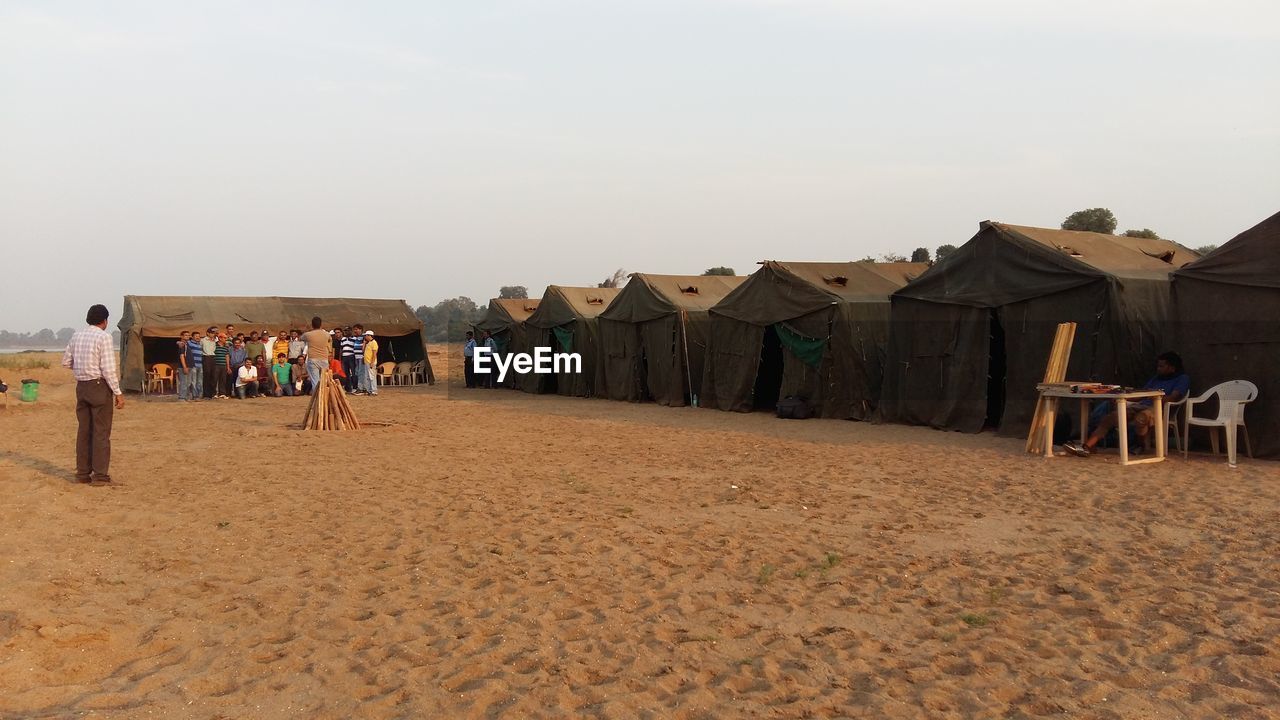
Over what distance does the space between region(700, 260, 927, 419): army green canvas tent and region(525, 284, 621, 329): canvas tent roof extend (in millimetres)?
5208

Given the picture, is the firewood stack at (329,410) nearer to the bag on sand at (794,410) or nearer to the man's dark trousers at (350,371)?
the bag on sand at (794,410)

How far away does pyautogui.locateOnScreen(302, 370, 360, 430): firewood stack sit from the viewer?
13266 millimetres

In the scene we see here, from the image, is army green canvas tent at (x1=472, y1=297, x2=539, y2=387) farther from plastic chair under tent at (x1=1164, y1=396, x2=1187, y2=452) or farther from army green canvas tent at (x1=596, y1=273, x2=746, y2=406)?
plastic chair under tent at (x1=1164, y1=396, x2=1187, y2=452)

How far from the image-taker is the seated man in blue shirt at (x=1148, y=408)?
395 inches

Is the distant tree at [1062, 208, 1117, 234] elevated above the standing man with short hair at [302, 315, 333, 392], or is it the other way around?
the distant tree at [1062, 208, 1117, 234]

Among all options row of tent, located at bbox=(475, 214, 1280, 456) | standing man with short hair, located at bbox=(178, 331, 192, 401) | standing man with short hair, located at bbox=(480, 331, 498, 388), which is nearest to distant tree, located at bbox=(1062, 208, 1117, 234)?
row of tent, located at bbox=(475, 214, 1280, 456)

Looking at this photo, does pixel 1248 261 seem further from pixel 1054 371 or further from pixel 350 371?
pixel 350 371

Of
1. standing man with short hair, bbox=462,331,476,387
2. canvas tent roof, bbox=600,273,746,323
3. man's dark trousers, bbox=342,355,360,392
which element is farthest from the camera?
standing man with short hair, bbox=462,331,476,387

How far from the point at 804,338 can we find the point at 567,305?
7867mm

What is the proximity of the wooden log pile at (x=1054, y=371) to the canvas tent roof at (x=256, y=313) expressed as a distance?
61.4 ft

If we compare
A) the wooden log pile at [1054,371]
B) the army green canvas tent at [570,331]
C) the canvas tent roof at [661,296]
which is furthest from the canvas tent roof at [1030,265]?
Result: the army green canvas tent at [570,331]

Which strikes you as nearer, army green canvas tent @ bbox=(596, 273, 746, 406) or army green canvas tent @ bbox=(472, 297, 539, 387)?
army green canvas tent @ bbox=(596, 273, 746, 406)

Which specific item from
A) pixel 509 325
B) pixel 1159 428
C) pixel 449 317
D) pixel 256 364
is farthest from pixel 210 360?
pixel 449 317

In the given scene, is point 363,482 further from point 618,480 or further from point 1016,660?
point 1016,660
